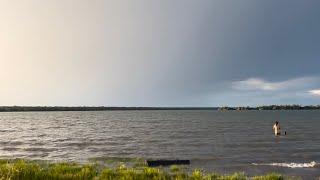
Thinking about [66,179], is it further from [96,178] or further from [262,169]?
[262,169]

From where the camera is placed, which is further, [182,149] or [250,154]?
[182,149]

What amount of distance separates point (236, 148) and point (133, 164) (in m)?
19.0

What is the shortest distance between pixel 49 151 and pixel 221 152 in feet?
65.8

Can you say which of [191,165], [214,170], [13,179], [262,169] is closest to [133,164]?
[191,165]

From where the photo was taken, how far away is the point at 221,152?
43.8 meters

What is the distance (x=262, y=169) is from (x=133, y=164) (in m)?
10.7

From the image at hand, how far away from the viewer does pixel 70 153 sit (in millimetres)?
43656

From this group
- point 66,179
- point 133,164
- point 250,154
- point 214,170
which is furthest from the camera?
point 250,154

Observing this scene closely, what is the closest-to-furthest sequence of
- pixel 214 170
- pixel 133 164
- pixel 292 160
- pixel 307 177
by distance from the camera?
pixel 307 177 < pixel 214 170 < pixel 133 164 < pixel 292 160

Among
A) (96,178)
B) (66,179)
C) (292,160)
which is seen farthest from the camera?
(292,160)

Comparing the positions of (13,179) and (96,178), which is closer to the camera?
(13,179)

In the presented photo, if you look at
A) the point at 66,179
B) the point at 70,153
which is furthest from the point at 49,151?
the point at 66,179

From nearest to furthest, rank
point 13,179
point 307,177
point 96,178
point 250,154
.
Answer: point 13,179 → point 96,178 → point 307,177 → point 250,154

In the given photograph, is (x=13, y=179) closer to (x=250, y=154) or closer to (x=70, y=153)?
(x=70, y=153)
